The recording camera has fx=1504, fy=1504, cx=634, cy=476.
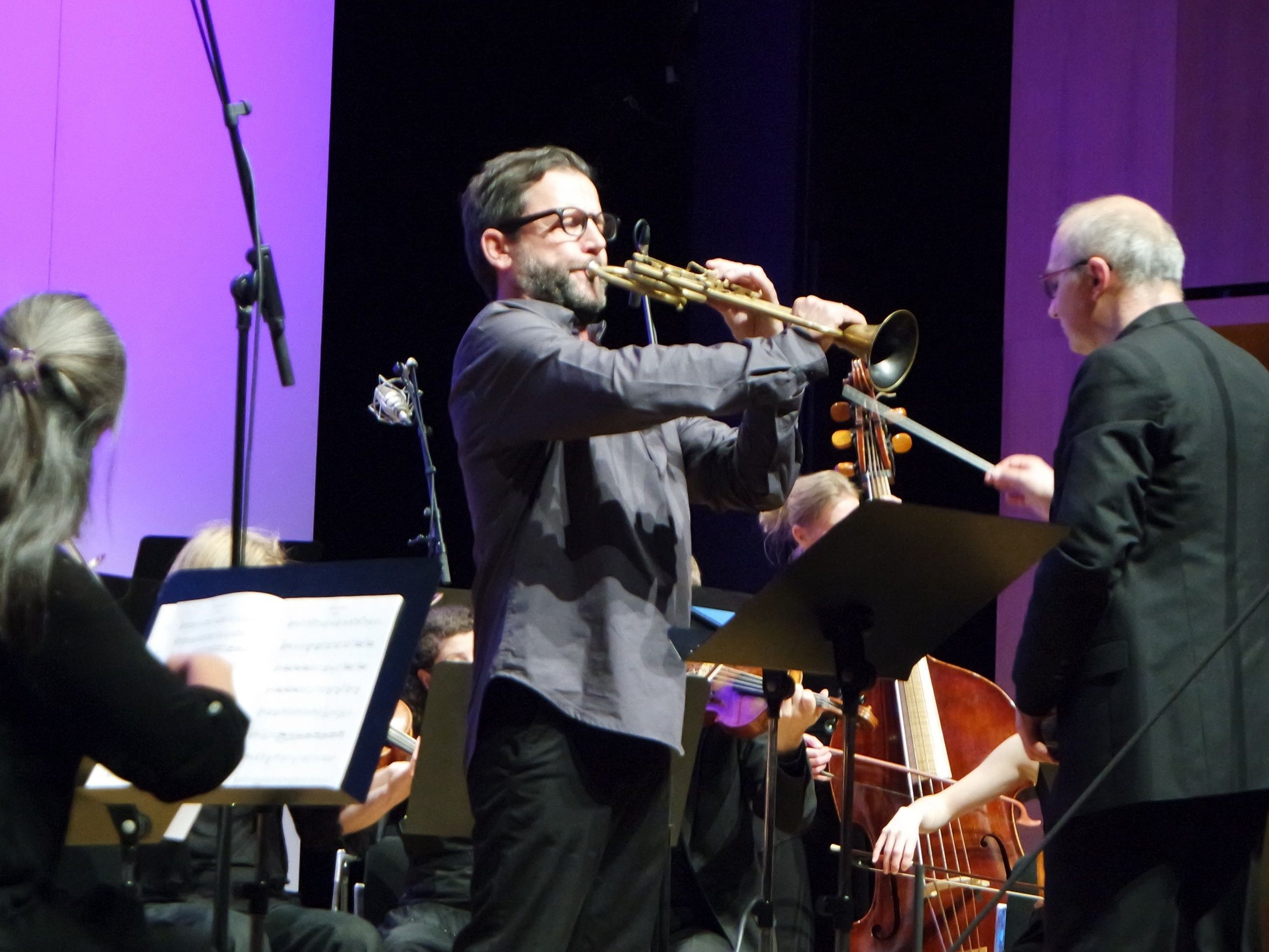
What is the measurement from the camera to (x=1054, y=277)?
9.81 feet

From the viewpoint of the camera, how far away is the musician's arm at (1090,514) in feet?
8.34

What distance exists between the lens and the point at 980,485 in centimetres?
578

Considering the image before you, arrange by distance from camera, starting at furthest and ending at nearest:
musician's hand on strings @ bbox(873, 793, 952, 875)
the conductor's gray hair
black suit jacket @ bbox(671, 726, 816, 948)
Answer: black suit jacket @ bbox(671, 726, 816, 948), musician's hand on strings @ bbox(873, 793, 952, 875), the conductor's gray hair

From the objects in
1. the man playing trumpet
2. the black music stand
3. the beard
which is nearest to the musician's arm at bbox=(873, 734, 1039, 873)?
the black music stand

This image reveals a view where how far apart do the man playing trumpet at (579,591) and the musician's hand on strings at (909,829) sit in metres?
1.32

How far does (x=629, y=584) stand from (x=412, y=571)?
1.27 feet

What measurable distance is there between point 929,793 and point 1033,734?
4.03 ft

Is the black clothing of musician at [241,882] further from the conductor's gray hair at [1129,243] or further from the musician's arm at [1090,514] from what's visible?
the conductor's gray hair at [1129,243]

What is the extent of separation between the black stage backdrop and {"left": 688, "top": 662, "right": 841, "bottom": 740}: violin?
1952 mm

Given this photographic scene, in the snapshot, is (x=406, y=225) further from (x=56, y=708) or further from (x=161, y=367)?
(x=56, y=708)

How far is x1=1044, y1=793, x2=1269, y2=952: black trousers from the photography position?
2.51 meters

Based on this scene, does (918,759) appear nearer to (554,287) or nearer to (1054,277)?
(1054,277)

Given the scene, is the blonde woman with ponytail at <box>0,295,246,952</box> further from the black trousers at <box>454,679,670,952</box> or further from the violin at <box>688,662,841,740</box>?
the violin at <box>688,662,841,740</box>

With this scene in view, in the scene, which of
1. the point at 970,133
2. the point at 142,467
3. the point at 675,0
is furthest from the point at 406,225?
the point at 970,133
